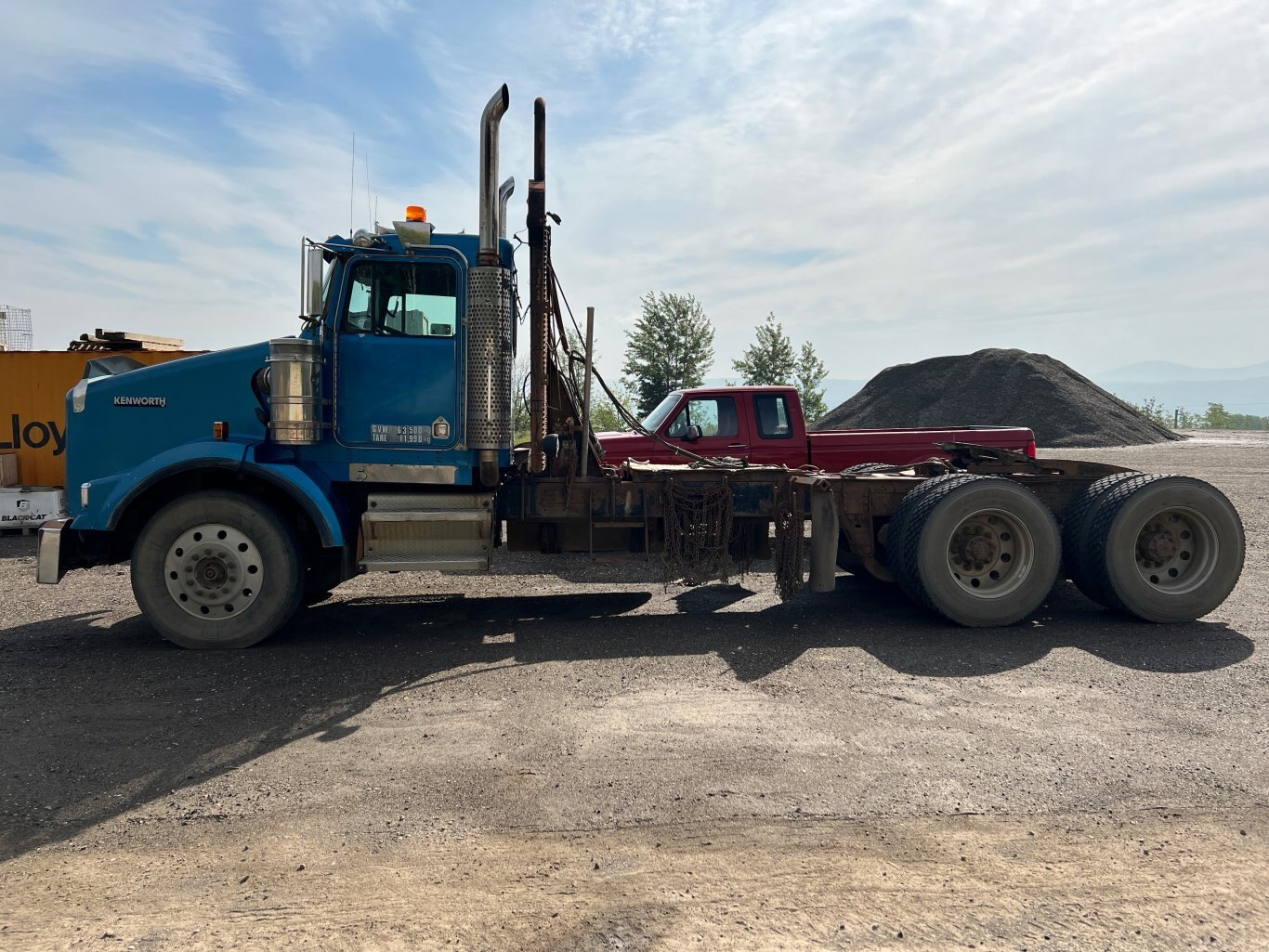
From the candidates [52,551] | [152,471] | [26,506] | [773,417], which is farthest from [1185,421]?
[52,551]

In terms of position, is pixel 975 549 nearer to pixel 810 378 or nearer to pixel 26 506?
pixel 26 506

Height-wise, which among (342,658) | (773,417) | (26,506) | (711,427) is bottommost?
(342,658)

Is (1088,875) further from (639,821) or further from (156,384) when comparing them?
(156,384)

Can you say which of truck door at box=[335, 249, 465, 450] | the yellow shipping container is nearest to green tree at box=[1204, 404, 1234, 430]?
the yellow shipping container

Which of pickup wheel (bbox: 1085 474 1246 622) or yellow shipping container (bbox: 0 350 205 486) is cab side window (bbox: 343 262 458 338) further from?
yellow shipping container (bbox: 0 350 205 486)

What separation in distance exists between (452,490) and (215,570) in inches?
70.9

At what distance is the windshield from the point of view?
10180 mm

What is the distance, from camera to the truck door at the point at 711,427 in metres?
9.88

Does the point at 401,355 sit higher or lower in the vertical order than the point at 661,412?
higher

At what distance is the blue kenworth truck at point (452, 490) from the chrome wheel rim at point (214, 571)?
0.05 ft

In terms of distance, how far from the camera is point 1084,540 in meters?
6.90

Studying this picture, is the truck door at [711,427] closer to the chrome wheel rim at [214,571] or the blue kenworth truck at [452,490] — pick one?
the blue kenworth truck at [452,490]

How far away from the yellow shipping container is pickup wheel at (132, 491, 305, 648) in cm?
719

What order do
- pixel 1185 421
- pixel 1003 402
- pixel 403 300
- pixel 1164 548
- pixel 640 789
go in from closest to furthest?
pixel 640 789 < pixel 403 300 < pixel 1164 548 < pixel 1003 402 < pixel 1185 421
